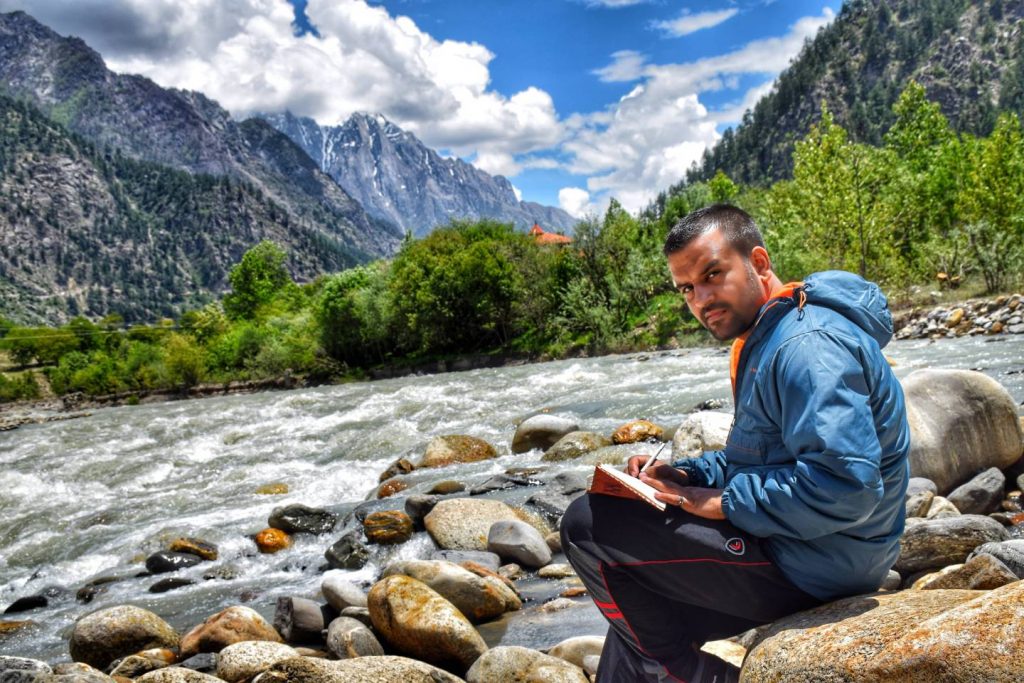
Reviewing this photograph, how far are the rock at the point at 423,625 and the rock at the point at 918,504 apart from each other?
13.5 ft

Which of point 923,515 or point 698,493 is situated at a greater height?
point 698,493

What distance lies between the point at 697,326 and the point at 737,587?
133ft

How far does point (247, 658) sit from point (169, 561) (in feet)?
16.6

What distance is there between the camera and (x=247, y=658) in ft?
18.2

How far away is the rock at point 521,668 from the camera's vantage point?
4.70 metres

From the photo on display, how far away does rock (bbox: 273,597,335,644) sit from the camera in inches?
261

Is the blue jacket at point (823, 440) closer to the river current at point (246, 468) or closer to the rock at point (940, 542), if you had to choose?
the rock at point (940, 542)

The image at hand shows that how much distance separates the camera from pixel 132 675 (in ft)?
19.5

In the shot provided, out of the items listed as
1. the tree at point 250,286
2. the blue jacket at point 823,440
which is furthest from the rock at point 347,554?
the tree at point 250,286

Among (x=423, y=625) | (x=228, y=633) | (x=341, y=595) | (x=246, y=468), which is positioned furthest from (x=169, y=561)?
(x=246, y=468)

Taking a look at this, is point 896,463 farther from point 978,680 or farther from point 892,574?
point 892,574

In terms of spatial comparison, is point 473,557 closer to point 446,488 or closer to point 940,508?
point 446,488

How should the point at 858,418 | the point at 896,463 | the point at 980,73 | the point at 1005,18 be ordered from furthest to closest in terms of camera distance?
the point at 1005,18 < the point at 980,73 < the point at 896,463 < the point at 858,418

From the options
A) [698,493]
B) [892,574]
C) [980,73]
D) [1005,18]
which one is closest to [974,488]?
[892,574]
